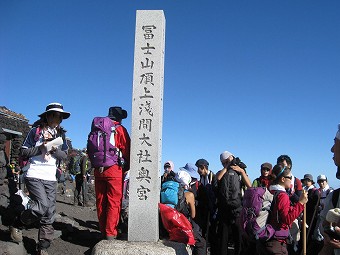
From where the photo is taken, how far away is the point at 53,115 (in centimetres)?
495

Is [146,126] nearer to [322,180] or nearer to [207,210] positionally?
[207,210]

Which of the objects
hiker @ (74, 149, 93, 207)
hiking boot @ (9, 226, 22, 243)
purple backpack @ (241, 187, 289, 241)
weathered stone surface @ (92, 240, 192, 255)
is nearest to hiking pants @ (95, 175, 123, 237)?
weathered stone surface @ (92, 240, 192, 255)

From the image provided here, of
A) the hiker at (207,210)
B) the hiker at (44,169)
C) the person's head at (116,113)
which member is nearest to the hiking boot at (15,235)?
the hiker at (44,169)

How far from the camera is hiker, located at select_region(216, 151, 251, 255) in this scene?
567 centimetres

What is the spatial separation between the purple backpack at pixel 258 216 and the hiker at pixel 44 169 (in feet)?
8.66

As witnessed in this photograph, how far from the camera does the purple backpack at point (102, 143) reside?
4.62m

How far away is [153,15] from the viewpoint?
4.69m

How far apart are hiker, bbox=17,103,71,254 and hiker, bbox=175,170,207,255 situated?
190 cm

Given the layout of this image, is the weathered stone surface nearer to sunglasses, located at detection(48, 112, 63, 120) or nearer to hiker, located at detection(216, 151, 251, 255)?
hiker, located at detection(216, 151, 251, 255)

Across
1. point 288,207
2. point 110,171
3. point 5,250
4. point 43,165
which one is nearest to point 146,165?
point 110,171

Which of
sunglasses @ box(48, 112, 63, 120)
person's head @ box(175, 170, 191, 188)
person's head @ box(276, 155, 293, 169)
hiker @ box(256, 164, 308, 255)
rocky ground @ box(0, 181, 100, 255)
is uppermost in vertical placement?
sunglasses @ box(48, 112, 63, 120)

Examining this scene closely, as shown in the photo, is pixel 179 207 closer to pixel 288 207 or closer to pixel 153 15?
pixel 288 207

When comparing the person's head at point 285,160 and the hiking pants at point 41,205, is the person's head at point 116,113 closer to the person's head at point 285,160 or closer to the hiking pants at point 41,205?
the hiking pants at point 41,205

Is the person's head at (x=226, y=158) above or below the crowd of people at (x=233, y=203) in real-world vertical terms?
above
